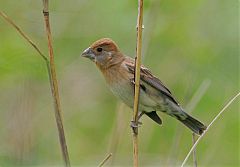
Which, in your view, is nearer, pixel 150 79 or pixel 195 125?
pixel 195 125

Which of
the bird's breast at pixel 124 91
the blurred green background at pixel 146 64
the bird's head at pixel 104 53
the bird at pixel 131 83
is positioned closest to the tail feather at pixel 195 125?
the bird at pixel 131 83

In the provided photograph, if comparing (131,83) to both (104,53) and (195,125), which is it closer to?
(104,53)

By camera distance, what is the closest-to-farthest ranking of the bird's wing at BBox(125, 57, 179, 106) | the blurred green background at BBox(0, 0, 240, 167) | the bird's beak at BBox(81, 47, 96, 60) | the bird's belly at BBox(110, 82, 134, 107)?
the bird's belly at BBox(110, 82, 134, 107)
the bird's beak at BBox(81, 47, 96, 60)
the bird's wing at BBox(125, 57, 179, 106)
the blurred green background at BBox(0, 0, 240, 167)

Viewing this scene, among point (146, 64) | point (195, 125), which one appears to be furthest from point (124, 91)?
point (146, 64)

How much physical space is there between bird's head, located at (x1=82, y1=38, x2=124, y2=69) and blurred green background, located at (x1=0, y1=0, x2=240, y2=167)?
29 centimetres

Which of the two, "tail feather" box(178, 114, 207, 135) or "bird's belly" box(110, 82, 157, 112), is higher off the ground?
"bird's belly" box(110, 82, 157, 112)

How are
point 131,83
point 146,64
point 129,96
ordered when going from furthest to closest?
point 146,64, point 131,83, point 129,96

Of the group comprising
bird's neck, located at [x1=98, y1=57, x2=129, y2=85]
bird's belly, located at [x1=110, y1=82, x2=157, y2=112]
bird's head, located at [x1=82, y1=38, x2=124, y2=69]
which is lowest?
bird's belly, located at [x1=110, y1=82, x2=157, y2=112]

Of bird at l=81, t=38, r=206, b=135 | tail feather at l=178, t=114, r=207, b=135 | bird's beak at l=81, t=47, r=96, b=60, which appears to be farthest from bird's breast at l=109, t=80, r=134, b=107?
tail feather at l=178, t=114, r=207, b=135

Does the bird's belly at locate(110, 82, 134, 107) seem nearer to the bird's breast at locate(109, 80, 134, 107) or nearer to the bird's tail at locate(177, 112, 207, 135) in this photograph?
the bird's breast at locate(109, 80, 134, 107)

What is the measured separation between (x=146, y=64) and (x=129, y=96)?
112cm

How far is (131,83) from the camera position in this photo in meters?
5.79

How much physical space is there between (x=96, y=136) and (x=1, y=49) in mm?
1576

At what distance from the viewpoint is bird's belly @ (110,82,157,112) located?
5.65 metres
